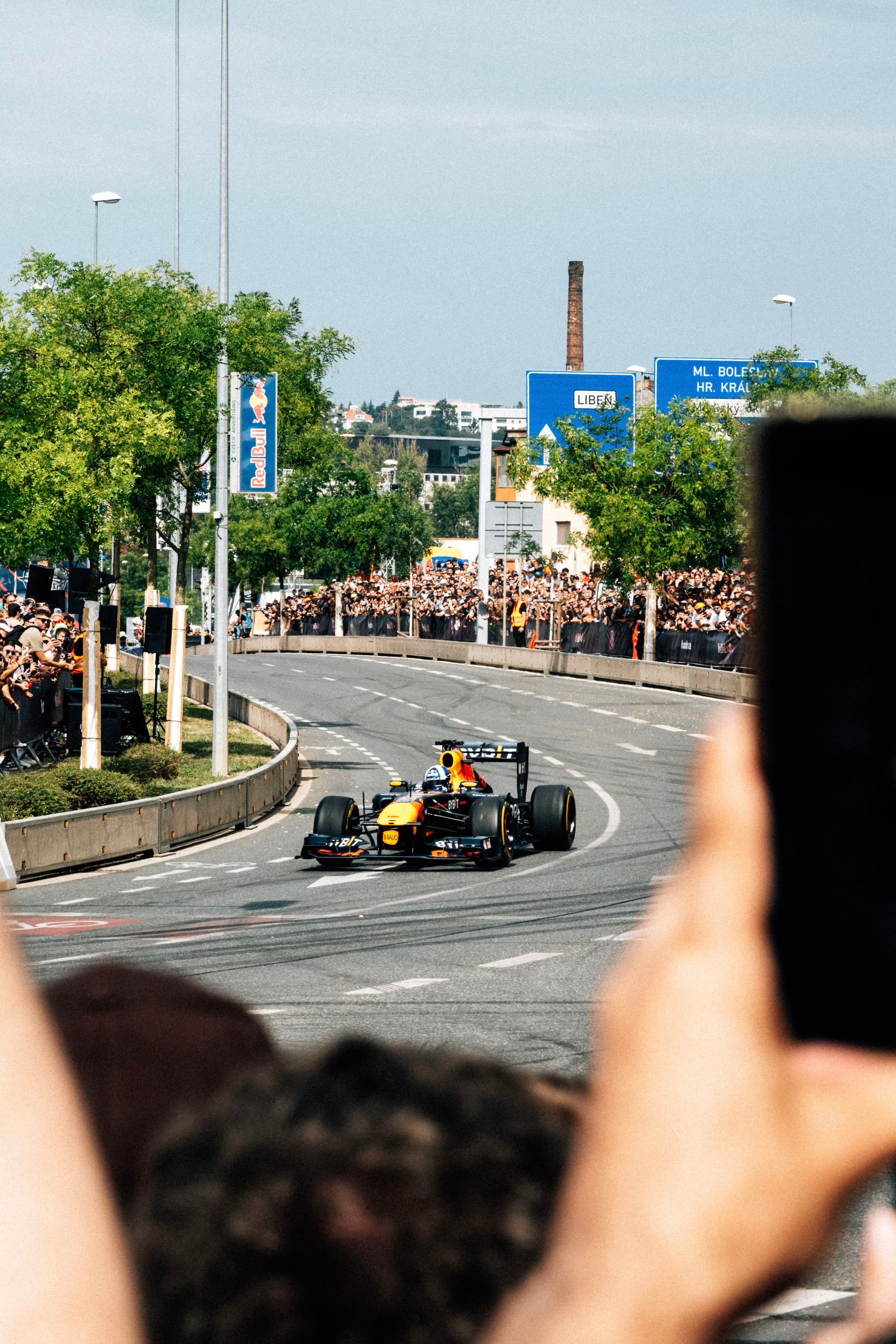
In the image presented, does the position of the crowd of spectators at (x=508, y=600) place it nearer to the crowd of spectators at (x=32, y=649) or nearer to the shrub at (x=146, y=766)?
the shrub at (x=146, y=766)

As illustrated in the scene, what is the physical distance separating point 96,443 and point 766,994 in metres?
31.1

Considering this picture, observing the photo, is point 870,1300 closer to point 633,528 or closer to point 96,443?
point 96,443

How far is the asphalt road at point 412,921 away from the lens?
1052 centimetres

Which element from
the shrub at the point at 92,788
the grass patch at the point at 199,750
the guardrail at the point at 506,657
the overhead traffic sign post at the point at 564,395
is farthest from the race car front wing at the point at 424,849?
the overhead traffic sign post at the point at 564,395

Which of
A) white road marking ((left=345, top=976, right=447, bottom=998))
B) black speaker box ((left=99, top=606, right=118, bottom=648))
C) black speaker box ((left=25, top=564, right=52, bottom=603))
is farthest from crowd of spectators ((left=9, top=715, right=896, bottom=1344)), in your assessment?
black speaker box ((left=25, top=564, right=52, bottom=603))

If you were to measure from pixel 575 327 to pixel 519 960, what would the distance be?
265 ft

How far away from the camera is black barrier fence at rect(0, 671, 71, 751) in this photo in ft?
83.0

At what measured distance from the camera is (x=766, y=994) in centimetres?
67

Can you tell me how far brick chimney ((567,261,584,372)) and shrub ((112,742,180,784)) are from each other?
64.7m

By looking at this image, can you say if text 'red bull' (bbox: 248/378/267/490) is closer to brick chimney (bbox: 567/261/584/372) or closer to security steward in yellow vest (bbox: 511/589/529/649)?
security steward in yellow vest (bbox: 511/589/529/649)

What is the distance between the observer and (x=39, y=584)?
98.8 feet

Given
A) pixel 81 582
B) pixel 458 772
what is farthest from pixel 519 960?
pixel 81 582

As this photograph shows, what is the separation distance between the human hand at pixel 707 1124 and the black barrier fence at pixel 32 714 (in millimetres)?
24959

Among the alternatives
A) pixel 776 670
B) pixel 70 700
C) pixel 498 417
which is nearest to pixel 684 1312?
pixel 776 670
